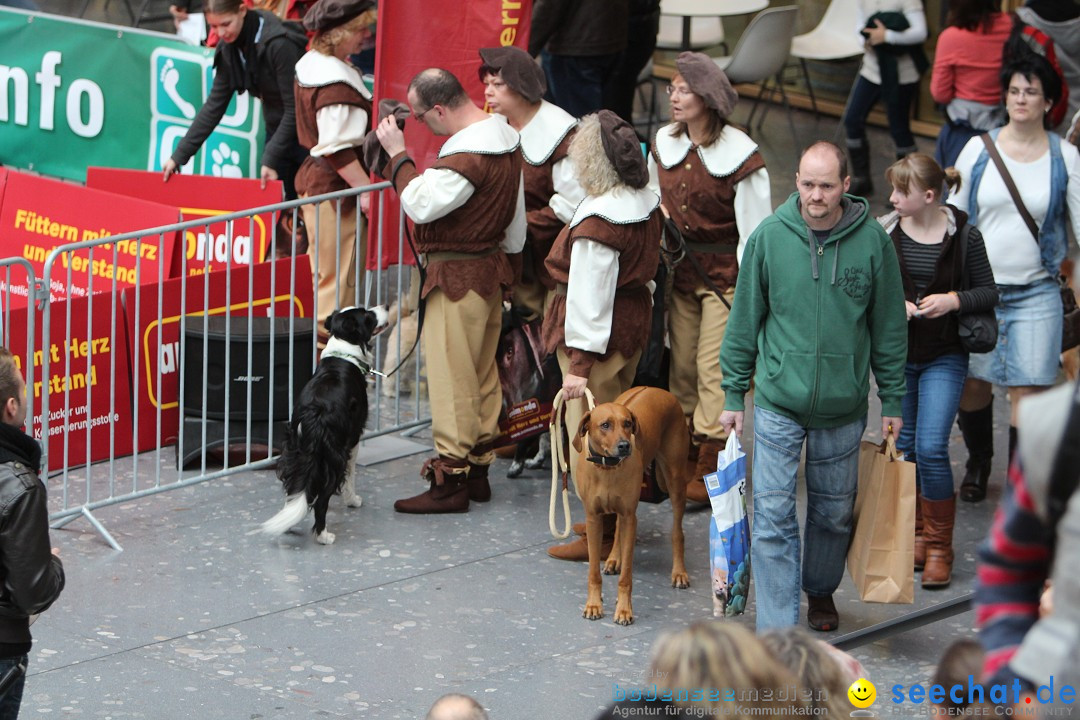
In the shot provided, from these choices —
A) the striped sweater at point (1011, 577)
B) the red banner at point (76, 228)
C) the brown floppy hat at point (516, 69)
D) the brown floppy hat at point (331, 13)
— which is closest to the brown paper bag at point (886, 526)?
the brown floppy hat at point (516, 69)

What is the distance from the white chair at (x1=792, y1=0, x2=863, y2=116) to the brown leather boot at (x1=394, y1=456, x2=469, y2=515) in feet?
21.4

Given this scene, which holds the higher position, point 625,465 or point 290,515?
point 625,465

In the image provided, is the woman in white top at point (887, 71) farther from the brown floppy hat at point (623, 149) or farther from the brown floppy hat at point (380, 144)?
the brown floppy hat at point (623, 149)

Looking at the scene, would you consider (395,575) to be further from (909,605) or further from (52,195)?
(52,195)

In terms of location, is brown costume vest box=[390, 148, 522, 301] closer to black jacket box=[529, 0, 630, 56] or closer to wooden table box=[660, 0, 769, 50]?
black jacket box=[529, 0, 630, 56]

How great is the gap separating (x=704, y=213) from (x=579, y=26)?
3.53 meters

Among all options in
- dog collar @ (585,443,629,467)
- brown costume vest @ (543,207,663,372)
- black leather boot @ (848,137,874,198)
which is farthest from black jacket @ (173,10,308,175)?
black leather boot @ (848,137,874,198)

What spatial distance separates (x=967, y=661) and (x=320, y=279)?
6169mm

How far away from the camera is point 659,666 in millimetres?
2924

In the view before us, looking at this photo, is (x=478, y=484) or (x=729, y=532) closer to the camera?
(x=729, y=532)

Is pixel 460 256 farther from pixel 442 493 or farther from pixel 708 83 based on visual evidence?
pixel 708 83

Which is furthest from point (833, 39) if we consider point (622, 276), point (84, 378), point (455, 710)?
point (455, 710)

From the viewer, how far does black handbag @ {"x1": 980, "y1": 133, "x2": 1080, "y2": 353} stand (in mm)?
6824

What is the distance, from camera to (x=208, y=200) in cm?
956
